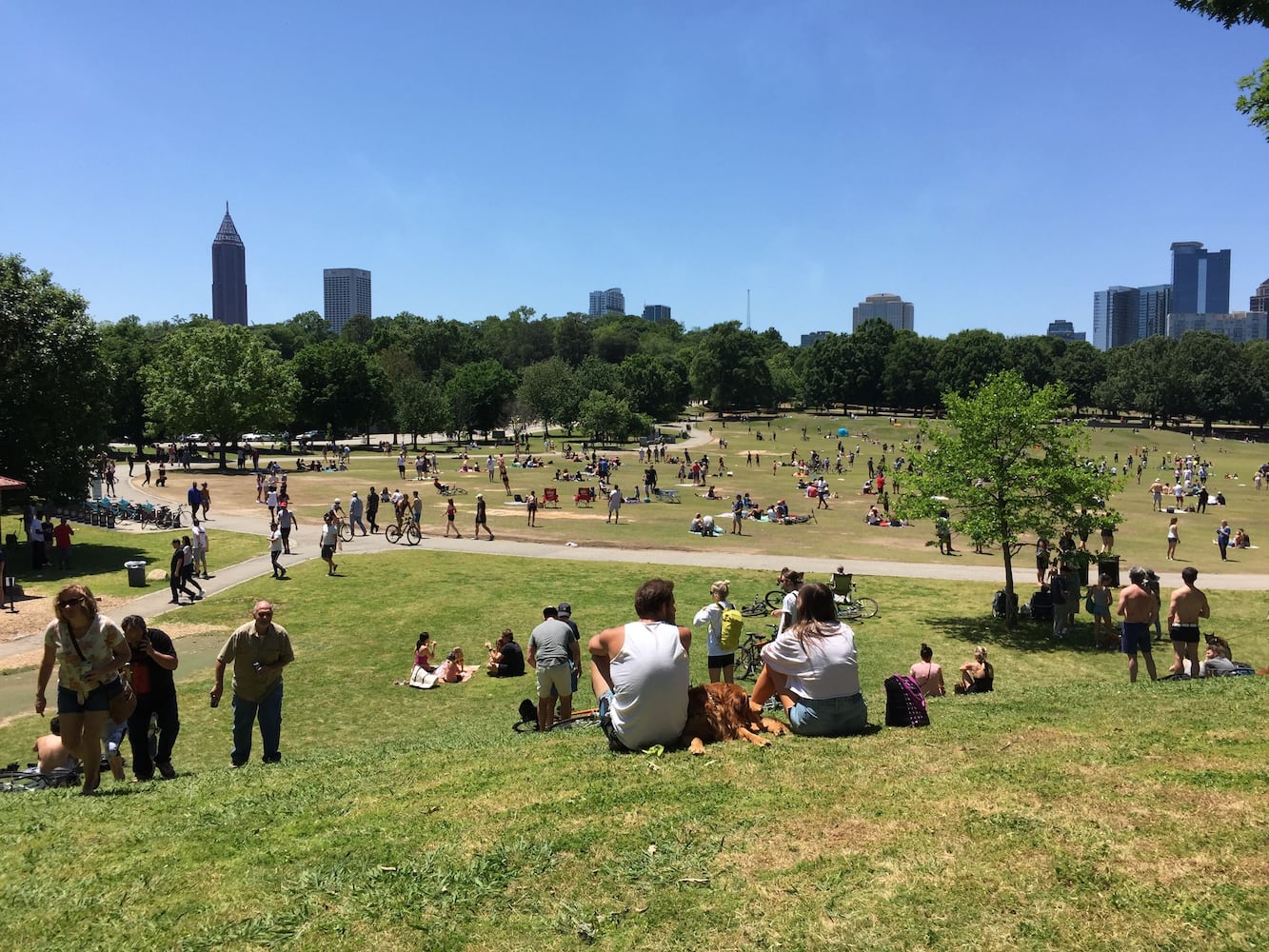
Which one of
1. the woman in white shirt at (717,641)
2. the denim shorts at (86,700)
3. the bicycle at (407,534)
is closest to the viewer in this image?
the denim shorts at (86,700)

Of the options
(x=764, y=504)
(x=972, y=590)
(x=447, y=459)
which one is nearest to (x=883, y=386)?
(x=447, y=459)

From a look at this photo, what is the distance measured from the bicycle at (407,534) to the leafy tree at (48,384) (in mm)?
9124

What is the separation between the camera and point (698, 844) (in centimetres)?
530

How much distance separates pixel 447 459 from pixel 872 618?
50.4 meters

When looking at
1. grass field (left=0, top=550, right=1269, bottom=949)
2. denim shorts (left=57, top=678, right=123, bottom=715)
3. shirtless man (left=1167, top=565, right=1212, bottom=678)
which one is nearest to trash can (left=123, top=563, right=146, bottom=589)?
grass field (left=0, top=550, right=1269, bottom=949)

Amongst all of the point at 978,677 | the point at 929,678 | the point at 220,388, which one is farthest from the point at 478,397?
the point at 929,678

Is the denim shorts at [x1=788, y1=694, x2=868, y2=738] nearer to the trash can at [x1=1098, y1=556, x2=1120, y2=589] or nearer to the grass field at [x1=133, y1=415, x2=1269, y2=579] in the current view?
the trash can at [x1=1098, y1=556, x2=1120, y2=589]

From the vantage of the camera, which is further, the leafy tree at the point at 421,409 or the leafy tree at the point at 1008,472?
the leafy tree at the point at 421,409

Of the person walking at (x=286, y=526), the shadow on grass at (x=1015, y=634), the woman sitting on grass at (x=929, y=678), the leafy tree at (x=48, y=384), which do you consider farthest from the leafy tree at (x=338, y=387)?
the woman sitting on grass at (x=929, y=678)

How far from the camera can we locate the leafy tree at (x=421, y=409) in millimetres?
81875

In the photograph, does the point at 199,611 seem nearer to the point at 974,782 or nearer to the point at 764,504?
the point at 974,782

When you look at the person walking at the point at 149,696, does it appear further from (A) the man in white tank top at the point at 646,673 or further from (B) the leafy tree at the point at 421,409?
(B) the leafy tree at the point at 421,409

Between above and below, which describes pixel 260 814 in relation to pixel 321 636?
above

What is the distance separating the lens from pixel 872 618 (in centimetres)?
1894
